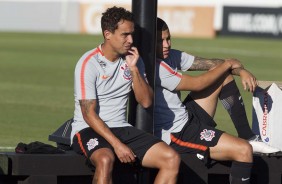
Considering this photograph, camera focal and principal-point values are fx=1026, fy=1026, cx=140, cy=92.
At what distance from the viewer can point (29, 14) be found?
133 feet

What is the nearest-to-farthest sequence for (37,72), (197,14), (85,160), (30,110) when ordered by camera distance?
(85,160), (30,110), (37,72), (197,14)

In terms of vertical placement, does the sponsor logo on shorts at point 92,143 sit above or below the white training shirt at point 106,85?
below

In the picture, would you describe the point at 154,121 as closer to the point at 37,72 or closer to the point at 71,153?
the point at 71,153

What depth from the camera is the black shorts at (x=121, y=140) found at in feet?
25.0

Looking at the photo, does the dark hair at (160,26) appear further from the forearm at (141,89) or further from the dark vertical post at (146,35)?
the forearm at (141,89)

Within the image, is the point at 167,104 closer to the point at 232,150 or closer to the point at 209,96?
the point at 209,96

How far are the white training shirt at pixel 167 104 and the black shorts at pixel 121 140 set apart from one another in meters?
0.50

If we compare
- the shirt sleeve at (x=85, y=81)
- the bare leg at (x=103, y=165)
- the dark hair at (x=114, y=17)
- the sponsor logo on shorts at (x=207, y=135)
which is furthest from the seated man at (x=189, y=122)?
the bare leg at (x=103, y=165)

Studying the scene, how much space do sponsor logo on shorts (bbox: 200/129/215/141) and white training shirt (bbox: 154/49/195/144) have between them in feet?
0.63

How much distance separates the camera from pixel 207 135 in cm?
827

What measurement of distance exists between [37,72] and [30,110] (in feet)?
19.3

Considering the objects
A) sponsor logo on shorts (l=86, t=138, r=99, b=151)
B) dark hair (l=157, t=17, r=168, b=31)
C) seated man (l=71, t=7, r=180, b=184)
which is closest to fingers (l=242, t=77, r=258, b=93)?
dark hair (l=157, t=17, r=168, b=31)

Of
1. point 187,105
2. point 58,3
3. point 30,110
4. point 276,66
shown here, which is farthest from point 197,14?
point 187,105

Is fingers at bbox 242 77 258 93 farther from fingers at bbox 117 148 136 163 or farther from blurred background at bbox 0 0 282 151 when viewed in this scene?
blurred background at bbox 0 0 282 151
